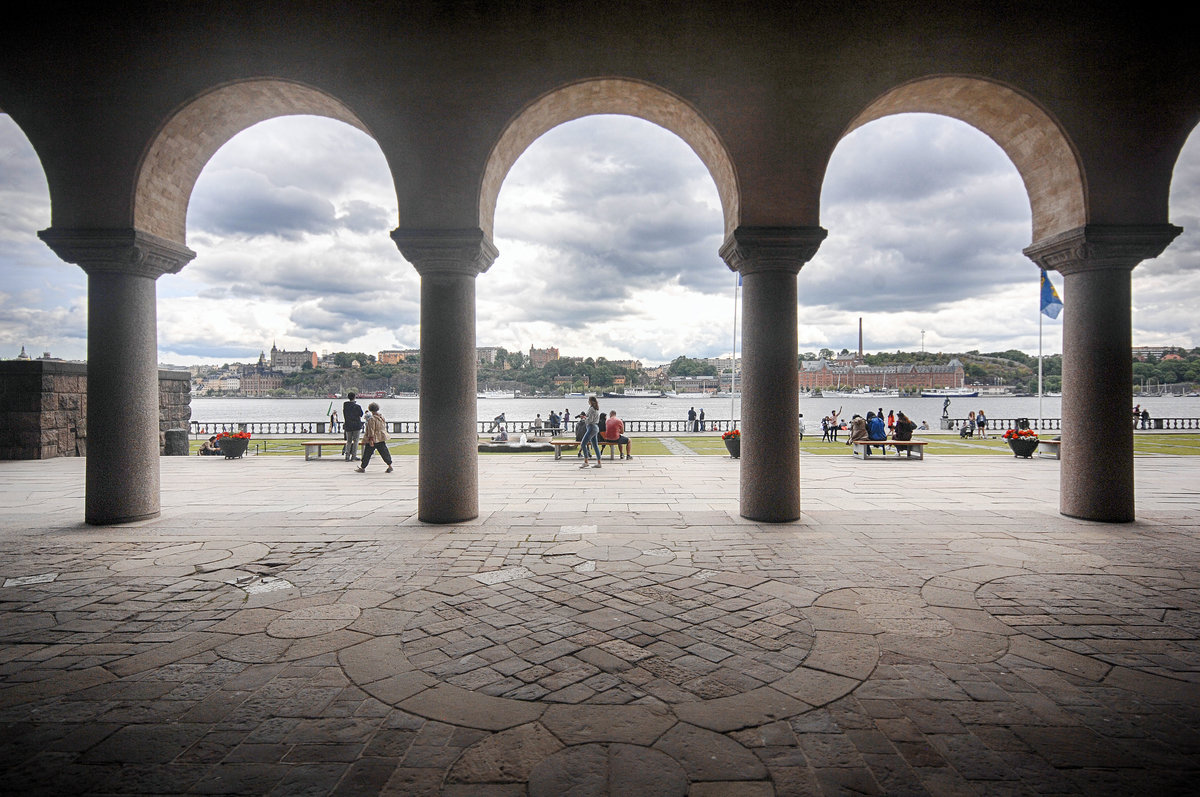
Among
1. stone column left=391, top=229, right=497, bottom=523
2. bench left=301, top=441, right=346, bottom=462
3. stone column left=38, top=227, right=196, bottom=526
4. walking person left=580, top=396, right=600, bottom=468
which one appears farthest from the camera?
bench left=301, top=441, right=346, bottom=462

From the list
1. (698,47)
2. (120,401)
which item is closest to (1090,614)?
(698,47)

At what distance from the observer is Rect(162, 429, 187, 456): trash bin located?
1819 centimetres

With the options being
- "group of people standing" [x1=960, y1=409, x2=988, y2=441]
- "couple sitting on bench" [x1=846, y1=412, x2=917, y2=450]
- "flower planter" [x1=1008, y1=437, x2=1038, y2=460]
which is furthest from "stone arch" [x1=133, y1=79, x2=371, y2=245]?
"group of people standing" [x1=960, y1=409, x2=988, y2=441]

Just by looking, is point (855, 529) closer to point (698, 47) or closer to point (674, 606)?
point (674, 606)

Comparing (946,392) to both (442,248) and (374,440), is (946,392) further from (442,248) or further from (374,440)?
(442,248)

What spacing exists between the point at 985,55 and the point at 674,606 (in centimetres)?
739

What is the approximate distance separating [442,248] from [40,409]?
1637cm

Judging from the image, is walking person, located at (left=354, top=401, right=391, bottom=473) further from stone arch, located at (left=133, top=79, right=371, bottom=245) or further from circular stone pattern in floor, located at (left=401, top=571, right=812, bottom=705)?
circular stone pattern in floor, located at (left=401, top=571, right=812, bottom=705)

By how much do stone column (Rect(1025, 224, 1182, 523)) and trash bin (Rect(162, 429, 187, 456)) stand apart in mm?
21918

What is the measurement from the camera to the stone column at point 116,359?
23.5 ft

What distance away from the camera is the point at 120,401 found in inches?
287

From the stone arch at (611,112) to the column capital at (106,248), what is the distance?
4.20 metres

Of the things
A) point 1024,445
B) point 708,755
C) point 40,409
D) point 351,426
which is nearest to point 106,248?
point 708,755

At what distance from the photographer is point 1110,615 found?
4.39m
